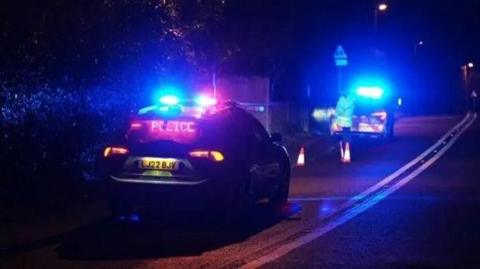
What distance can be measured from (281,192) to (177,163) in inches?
109

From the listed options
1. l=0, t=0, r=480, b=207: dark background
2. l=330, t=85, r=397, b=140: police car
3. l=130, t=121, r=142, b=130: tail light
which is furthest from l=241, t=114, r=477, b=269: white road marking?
l=330, t=85, r=397, b=140: police car

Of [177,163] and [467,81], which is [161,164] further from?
[467,81]

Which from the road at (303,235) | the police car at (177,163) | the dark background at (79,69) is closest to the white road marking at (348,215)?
the road at (303,235)

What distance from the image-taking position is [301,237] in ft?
31.4

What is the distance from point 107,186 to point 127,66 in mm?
4276

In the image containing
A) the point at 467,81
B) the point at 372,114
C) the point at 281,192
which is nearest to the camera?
the point at 281,192

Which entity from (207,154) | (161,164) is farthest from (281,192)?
(161,164)

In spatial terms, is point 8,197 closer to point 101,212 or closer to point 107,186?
point 101,212

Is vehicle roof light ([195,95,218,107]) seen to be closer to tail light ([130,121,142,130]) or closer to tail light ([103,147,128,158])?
tail light ([130,121,142,130])

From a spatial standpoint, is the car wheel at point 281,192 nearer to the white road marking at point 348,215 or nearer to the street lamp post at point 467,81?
the white road marking at point 348,215

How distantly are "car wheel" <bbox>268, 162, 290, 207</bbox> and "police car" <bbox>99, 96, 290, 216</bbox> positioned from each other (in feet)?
4.78

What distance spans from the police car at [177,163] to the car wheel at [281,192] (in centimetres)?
146

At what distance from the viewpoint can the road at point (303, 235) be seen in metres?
8.28

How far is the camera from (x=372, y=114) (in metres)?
27.7
